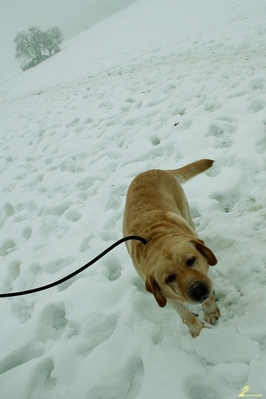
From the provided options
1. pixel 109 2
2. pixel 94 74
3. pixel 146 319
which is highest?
pixel 109 2

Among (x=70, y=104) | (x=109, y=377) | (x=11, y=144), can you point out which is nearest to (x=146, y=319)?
(x=109, y=377)

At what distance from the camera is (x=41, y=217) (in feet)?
14.1

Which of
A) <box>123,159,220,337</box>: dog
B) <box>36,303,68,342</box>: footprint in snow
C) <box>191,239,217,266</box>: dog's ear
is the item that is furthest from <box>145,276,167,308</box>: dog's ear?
<box>36,303,68,342</box>: footprint in snow

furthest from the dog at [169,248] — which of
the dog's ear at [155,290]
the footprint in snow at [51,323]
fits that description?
the footprint in snow at [51,323]

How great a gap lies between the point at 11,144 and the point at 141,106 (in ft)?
14.0

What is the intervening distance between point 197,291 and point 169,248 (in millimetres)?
347

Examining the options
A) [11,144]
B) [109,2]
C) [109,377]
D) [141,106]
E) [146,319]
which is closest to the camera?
[109,377]

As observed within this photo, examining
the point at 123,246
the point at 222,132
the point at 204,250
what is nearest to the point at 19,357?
the point at 123,246

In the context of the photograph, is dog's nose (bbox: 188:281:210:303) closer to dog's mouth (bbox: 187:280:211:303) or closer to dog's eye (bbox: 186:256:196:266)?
dog's mouth (bbox: 187:280:211:303)

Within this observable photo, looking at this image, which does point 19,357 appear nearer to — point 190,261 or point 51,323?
point 51,323

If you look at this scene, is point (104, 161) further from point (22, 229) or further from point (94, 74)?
point (94, 74)

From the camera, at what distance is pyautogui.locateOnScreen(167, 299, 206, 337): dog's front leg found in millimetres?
2018

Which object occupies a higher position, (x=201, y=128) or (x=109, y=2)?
(x=109, y=2)

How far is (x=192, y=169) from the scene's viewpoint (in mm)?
3094
